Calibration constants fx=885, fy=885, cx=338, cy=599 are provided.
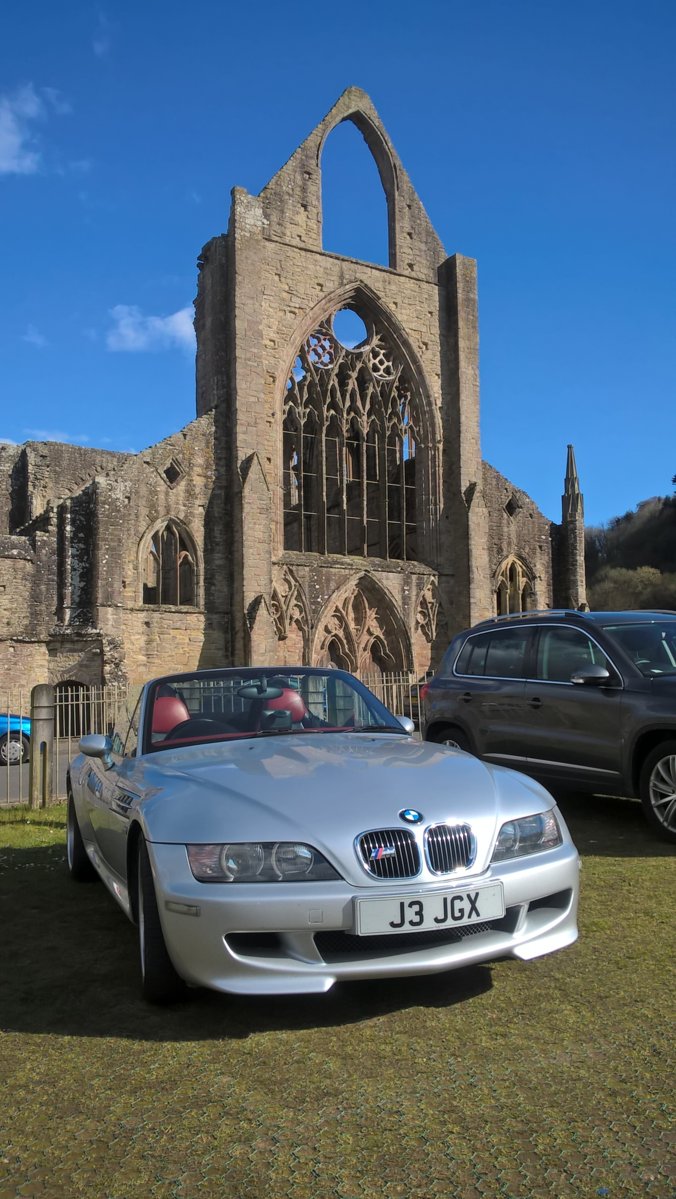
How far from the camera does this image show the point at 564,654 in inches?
302

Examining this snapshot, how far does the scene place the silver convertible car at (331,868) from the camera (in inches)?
125

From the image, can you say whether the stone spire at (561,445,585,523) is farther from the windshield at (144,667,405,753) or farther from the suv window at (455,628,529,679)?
the windshield at (144,667,405,753)

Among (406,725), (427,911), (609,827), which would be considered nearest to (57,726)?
(609,827)

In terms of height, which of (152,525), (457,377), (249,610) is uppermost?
(457,377)

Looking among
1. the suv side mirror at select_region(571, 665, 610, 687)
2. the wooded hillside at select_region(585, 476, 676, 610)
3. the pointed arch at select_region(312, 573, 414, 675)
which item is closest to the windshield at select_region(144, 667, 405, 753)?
the suv side mirror at select_region(571, 665, 610, 687)

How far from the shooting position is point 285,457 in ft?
88.6

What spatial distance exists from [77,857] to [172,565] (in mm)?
17267

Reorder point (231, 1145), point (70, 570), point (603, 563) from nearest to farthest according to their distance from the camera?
point (231, 1145)
point (70, 570)
point (603, 563)

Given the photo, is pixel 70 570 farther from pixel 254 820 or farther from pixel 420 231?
pixel 254 820

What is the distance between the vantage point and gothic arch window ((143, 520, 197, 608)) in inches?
890

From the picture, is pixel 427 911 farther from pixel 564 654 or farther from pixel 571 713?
pixel 564 654

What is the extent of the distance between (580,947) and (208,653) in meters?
19.0

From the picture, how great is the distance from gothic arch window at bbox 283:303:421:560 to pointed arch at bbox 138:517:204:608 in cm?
320

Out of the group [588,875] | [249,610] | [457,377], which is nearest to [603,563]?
[457,377]
